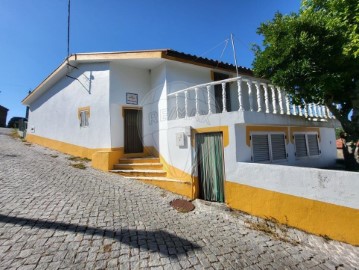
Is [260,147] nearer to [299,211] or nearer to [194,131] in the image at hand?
[194,131]

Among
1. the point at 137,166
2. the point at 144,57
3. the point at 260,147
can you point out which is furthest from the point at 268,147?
the point at 144,57

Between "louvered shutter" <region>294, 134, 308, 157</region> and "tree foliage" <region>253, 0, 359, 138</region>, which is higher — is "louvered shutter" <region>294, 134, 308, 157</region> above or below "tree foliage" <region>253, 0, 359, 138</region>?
below

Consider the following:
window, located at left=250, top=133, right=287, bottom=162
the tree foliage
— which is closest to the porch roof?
the tree foliage

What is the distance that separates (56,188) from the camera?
6.57m

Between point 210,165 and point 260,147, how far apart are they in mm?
1816

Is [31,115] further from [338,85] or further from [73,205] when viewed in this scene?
[338,85]

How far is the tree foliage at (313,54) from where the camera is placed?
588cm

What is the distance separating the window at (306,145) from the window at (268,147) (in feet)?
3.37

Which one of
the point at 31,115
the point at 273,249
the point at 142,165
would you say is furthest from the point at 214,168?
the point at 31,115

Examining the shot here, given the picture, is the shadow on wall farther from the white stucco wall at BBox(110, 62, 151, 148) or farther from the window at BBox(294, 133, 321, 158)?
the window at BBox(294, 133, 321, 158)

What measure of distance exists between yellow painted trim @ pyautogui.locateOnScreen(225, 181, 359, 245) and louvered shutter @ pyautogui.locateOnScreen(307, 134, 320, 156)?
4.72 metres

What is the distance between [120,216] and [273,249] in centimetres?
358

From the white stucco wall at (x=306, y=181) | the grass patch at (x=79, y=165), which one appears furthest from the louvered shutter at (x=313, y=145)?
the grass patch at (x=79, y=165)

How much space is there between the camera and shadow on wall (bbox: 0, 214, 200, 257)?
4.02 m
